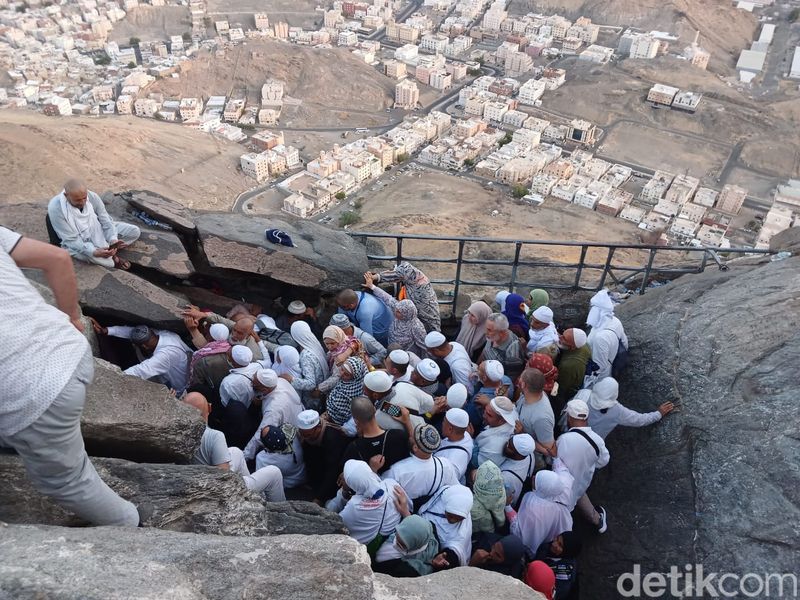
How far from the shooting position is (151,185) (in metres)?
32.6

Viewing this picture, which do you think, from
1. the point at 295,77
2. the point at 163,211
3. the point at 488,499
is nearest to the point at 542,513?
the point at 488,499

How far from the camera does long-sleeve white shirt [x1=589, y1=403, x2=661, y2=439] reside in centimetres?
532

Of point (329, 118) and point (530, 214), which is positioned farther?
point (329, 118)

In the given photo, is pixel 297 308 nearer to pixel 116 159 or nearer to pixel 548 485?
pixel 548 485

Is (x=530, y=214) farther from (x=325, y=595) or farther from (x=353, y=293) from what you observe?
(x=325, y=595)

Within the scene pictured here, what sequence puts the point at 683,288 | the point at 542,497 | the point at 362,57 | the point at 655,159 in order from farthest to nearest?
1. the point at 362,57
2. the point at 655,159
3. the point at 683,288
4. the point at 542,497

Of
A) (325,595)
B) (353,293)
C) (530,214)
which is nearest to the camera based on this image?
(325,595)

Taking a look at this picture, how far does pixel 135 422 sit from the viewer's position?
12.6ft

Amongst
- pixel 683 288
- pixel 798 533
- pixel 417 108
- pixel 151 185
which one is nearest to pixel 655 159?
pixel 417 108

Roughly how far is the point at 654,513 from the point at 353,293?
140 inches

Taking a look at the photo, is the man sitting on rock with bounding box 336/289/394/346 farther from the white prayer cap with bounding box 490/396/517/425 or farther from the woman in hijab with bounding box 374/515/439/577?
the woman in hijab with bounding box 374/515/439/577

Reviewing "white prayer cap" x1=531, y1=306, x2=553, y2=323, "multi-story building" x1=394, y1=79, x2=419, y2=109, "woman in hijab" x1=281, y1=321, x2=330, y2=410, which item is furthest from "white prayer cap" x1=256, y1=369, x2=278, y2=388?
"multi-story building" x1=394, y1=79, x2=419, y2=109

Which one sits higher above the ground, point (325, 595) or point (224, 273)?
point (325, 595)

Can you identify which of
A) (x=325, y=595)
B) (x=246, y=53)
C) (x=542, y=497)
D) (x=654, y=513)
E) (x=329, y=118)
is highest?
(x=325, y=595)
